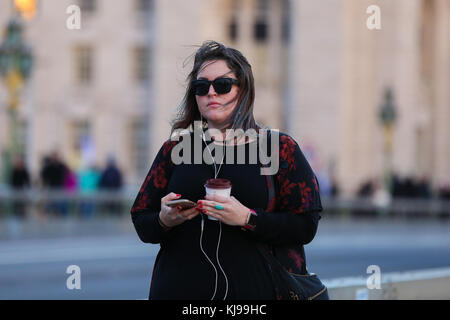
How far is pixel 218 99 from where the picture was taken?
3508mm

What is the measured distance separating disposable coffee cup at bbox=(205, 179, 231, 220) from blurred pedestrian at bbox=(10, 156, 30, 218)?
52.6 ft

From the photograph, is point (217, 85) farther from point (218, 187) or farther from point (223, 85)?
point (218, 187)

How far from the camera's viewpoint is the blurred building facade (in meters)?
33.5

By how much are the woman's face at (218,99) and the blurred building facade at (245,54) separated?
29.3 metres

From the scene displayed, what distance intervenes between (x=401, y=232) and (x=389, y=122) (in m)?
4.78

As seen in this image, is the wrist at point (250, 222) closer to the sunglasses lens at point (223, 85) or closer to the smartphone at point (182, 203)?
the smartphone at point (182, 203)

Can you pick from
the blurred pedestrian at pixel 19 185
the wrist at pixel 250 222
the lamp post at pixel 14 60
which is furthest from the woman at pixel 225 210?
the lamp post at pixel 14 60

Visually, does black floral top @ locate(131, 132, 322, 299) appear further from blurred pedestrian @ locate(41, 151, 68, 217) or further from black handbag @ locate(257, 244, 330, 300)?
blurred pedestrian @ locate(41, 151, 68, 217)

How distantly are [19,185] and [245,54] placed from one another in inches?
675

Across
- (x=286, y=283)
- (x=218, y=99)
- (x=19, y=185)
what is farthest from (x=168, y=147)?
(x=19, y=185)

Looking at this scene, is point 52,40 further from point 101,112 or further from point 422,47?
point 422,47

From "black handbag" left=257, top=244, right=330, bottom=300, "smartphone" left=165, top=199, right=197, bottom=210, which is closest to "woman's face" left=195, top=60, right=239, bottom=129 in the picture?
"smartphone" left=165, top=199, right=197, bottom=210

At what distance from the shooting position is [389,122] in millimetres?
26062
